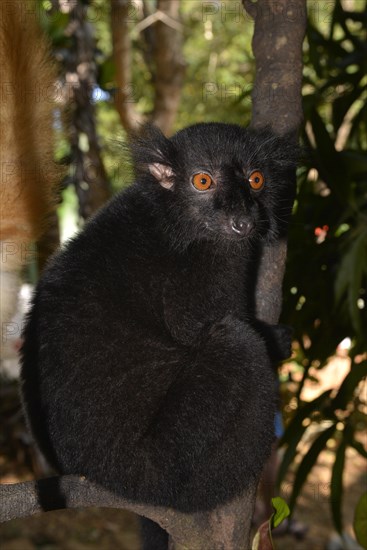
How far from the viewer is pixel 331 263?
3094 millimetres

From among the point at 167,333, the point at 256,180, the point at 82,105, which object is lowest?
the point at 167,333

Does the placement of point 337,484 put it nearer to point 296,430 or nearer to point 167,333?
point 296,430

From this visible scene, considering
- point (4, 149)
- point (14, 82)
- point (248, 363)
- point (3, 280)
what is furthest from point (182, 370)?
point (14, 82)

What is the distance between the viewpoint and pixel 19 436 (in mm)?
5410

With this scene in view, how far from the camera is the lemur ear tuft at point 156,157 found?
2.03 metres

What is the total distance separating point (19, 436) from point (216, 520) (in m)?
3.97

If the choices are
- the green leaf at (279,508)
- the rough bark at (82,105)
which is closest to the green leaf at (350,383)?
the green leaf at (279,508)

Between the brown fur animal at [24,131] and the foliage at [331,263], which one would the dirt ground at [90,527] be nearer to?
the foliage at [331,263]

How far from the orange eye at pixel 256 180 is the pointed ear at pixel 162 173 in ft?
0.86

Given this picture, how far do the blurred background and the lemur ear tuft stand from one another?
11cm

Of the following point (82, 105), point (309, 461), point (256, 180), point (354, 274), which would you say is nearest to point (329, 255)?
point (354, 274)

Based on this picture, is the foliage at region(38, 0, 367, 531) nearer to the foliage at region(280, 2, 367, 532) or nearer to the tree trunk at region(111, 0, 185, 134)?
the foliage at region(280, 2, 367, 532)

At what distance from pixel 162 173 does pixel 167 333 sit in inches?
20.4

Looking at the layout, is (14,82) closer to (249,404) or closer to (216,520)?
(249,404)
